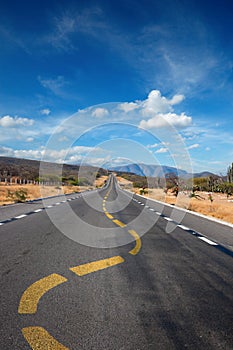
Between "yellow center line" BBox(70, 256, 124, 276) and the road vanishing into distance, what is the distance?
0.02 metres

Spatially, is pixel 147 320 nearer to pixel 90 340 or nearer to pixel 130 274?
pixel 90 340

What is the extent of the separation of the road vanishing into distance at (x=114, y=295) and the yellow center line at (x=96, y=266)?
0.06ft

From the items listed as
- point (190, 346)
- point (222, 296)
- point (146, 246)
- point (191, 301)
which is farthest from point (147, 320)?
point (146, 246)

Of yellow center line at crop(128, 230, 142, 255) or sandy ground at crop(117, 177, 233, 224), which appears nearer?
yellow center line at crop(128, 230, 142, 255)

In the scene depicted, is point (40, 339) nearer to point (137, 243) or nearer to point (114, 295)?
point (114, 295)

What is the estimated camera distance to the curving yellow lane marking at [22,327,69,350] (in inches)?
102

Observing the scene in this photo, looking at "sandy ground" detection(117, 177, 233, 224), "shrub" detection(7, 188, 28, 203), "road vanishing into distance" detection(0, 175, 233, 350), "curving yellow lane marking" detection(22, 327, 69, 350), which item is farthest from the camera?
"shrub" detection(7, 188, 28, 203)

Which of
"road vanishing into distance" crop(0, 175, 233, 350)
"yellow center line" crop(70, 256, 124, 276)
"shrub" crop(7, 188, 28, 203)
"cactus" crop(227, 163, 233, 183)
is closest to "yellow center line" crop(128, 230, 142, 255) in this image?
"road vanishing into distance" crop(0, 175, 233, 350)

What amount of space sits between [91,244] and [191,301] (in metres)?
3.65

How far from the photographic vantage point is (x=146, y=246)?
7.07 meters

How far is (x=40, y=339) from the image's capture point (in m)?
2.71

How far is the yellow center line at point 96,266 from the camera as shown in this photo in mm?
4867

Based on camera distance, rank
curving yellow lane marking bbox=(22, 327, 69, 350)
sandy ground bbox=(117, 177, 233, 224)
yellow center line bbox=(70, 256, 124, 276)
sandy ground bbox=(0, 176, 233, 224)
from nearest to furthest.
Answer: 1. curving yellow lane marking bbox=(22, 327, 69, 350)
2. yellow center line bbox=(70, 256, 124, 276)
3. sandy ground bbox=(117, 177, 233, 224)
4. sandy ground bbox=(0, 176, 233, 224)

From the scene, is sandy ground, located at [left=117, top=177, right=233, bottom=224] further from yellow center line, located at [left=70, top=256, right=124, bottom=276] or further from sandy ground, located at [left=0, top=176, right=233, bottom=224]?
yellow center line, located at [left=70, top=256, right=124, bottom=276]
